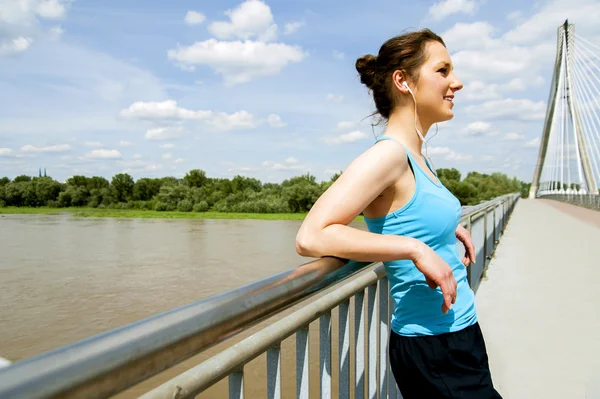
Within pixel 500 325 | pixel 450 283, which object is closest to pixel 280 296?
pixel 450 283

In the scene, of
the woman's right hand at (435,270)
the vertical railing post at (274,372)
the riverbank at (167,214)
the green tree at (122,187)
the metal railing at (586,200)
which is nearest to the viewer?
the vertical railing post at (274,372)

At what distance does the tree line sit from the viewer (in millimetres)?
71562

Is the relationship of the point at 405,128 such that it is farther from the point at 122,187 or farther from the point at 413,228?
the point at 122,187

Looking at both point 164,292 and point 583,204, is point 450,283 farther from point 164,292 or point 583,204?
point 583,204

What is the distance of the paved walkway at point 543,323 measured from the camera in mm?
3217

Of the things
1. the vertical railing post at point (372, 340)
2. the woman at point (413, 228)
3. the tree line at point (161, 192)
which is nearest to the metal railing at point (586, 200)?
the vertical railing post at point (372, 340)

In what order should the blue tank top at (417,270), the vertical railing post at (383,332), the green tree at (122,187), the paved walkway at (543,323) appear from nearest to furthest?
the blue tank top at (417,270) < the vertical railing post at (383,332) < the paved walkway at (543,323) < the green tree at (122,187)

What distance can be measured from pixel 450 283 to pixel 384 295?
816 mm

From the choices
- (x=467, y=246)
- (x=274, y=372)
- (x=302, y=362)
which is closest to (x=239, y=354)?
(x=274, y=372)

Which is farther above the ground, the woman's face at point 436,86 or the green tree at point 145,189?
the green tree at point 145,189

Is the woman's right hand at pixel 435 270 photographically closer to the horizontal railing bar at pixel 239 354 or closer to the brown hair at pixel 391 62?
the horizontal railing bar at pixel 239 354

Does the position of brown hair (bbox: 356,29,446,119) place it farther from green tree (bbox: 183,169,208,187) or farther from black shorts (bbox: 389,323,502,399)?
green tree (bbox: 183,169,208,187)

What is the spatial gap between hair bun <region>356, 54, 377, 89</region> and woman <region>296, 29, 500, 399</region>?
44mm

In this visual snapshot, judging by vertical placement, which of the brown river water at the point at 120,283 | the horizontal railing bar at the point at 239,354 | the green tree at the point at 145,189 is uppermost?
the green tree at the point at 145,189
